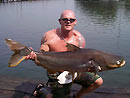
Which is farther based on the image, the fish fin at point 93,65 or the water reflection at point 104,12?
the water reflection at point 104,12

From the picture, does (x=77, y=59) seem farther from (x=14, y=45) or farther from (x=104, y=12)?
(x=104, y=12)

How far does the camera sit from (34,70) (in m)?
9.26

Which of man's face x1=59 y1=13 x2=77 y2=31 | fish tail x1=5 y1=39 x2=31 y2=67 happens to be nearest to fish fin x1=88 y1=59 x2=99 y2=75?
man's face x1=59 y1=13 x2=77 y2=31

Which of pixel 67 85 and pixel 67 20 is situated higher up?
pixel 67 20

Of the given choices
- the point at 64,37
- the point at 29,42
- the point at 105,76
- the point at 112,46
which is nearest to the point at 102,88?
the point at 64,37

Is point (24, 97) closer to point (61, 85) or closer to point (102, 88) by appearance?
point (61, 85)

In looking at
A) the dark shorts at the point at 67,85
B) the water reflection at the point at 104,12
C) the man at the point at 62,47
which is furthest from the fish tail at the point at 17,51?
the water reflection at the point at 104,12

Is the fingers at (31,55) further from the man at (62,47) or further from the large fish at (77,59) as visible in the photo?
the man at (62,47)

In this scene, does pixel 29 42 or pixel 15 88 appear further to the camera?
pixel 29 42

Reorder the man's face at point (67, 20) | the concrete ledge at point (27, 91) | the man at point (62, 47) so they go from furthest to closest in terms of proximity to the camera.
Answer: the concrete ledge at point (27, 91) → the man at point (62, 47) → the man's face at point (67, 20)

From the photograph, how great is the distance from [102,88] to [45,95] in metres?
1.69

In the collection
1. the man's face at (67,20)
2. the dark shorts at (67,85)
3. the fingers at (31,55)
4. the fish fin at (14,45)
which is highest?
the man's face at (67,20)

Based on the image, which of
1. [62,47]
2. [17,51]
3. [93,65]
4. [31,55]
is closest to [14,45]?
[17,51]

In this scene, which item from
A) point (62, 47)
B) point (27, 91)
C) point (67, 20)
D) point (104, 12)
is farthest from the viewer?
point (104, 12)
